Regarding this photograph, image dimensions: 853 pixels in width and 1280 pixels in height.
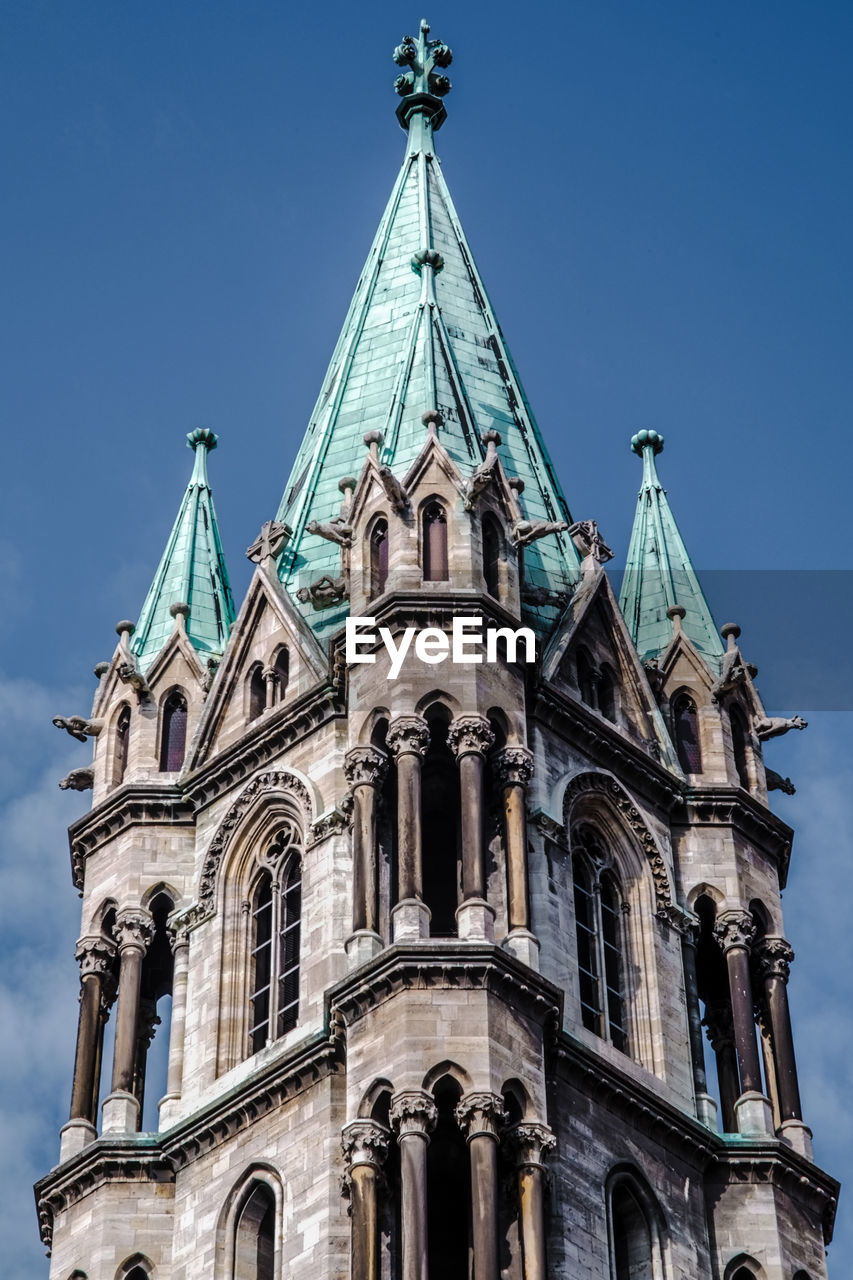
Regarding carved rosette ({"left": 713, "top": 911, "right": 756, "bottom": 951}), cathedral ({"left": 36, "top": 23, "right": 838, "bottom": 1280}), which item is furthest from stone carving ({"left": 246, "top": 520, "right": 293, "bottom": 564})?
carved rosette ({"left": 713, "top": 911, "right": 756, "bottom": 951})

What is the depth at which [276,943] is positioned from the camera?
177 ft

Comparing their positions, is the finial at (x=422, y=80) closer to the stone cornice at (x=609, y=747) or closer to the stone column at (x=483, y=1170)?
the stone cornice at (x=609, y=747)

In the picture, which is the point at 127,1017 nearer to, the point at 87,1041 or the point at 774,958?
the point at 87,1041

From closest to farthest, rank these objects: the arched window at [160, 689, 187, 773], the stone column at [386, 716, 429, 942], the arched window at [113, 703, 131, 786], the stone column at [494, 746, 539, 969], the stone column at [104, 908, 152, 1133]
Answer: the stone column at [386, 716, 429, 942]
the stone column at [494, 746, 539, 969]
the stone column at [104, 908, 152, 1133]
the arched window at [160, 689, 187, 773]
the arched window at [113, 703, 131, 786]

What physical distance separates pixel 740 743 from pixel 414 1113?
12277mm

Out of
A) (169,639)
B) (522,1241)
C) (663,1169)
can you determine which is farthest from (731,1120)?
(169,639)

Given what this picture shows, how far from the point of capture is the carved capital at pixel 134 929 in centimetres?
5541

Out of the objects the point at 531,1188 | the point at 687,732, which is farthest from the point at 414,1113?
the point at 687,732

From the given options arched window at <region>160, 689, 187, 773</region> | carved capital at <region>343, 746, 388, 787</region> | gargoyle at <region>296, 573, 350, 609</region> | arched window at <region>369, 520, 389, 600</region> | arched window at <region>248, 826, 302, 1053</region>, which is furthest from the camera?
arched window at <region>160, 689, 187, 773</region>

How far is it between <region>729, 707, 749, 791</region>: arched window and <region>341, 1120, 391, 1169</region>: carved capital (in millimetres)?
11319

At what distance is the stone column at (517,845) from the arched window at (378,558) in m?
3.46

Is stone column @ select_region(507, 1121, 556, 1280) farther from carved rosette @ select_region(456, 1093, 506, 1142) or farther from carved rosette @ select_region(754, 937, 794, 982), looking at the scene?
carved rosette @ select_region(754, 937, 794, 982)

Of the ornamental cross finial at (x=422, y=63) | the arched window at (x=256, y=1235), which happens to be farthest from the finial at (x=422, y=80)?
the arched window at (x=256, y=1235)

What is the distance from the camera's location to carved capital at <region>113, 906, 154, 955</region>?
5541 centimetres
